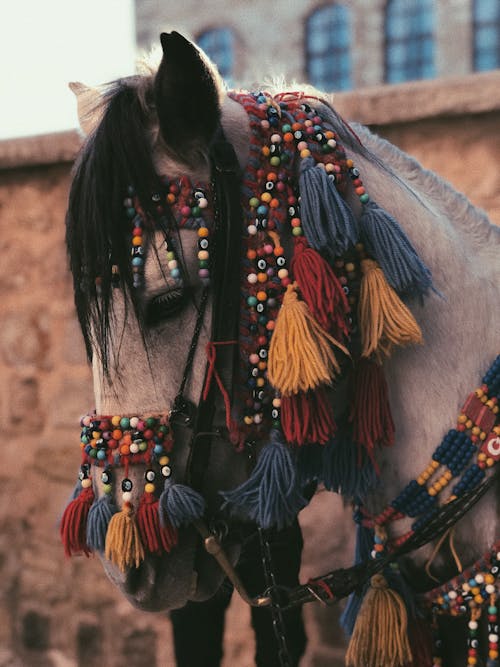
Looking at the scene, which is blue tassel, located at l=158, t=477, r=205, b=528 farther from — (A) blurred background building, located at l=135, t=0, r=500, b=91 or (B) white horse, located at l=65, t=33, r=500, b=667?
(A) blurred background building, located at l=135, t=0, r=500, b=91

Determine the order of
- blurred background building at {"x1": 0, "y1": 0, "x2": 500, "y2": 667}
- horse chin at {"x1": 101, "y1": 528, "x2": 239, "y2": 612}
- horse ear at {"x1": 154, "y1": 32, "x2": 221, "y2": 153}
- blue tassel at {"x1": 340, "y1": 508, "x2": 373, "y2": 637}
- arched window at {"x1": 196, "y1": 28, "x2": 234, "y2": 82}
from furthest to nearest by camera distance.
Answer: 1. arched window at {"x1": 196, "y1": 28, "x2": 234, "y2": 82}
2. blurred background building at {"x1": 0, "y1": 0, "x2": 500, "y2": 667}
3. blue tassel at {"x1": 340, "y1": 508, "x2": 373, "y2": 637}
4. horse chin at {"x1": 101, "y1": 528, "x2": 239, "y2": 612}
5. horse ear at {"x1": 154, "y1": 32, "x2": 221, "y2": 153}

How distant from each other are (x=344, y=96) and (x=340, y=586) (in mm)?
1909

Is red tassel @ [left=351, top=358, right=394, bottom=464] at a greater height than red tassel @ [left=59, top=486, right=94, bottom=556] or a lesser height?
greater

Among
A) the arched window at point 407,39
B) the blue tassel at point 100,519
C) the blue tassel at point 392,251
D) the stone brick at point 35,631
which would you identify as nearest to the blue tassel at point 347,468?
the blue tassel at point 392,251

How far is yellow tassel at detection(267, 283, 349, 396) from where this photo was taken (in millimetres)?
1271

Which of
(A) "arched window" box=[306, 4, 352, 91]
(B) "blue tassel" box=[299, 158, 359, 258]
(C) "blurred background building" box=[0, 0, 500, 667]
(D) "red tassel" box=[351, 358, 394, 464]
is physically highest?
(A) "arched window" box=[306, 4, 352, 91]

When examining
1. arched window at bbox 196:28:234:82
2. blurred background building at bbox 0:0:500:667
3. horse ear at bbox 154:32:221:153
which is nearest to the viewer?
horse ear at bbox 154:32:221:153

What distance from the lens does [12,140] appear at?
326 cm

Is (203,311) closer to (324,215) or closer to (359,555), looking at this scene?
(324,215)

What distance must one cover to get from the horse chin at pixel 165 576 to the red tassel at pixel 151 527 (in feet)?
0.17

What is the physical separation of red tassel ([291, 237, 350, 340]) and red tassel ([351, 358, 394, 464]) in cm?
13

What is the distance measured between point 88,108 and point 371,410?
820 millimetres

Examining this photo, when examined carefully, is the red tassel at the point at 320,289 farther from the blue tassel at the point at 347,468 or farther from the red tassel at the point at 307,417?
the blue tassel at the point at 347,468

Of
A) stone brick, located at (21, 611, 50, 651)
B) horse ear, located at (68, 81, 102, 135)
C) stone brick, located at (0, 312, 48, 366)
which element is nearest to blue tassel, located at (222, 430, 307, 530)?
horse ear, located at (68, 81, 102, 135)
